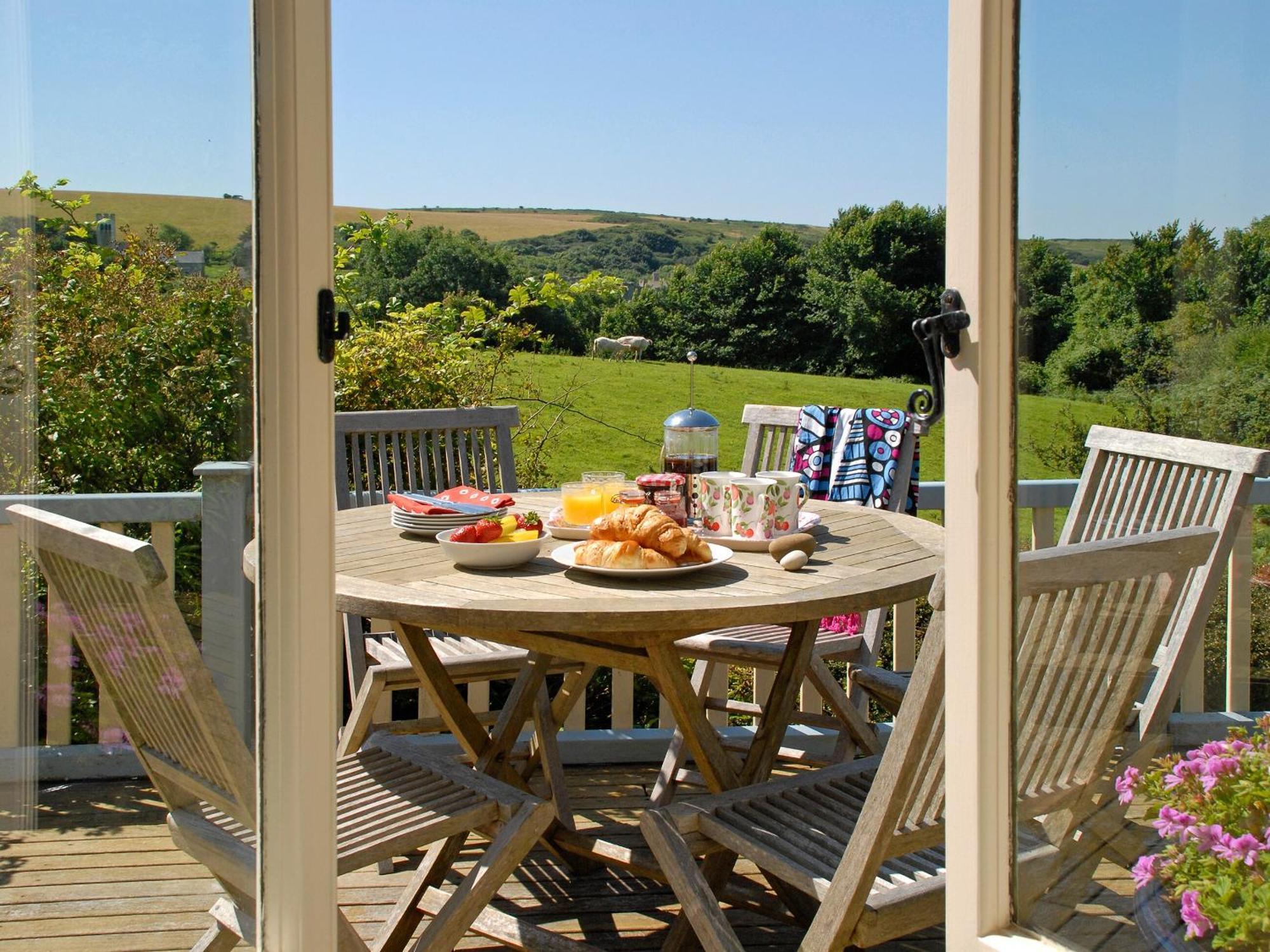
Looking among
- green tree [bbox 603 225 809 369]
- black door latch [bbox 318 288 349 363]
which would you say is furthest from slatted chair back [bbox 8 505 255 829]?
green tree [bbox 603 225 809 369]

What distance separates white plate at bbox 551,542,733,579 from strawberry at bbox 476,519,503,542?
0.12 metres

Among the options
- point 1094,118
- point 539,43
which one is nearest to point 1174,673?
point 1094,118

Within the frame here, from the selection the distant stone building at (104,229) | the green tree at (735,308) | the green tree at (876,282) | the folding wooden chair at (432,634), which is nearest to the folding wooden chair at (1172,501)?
the distant stone building at (104,229)

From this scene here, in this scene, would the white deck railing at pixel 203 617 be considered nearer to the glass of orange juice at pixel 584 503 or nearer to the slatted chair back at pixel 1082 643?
the slatted chair back at pixel 1082 643

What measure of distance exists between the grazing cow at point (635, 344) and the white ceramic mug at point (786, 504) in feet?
36.8

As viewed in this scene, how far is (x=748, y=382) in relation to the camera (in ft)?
53.2

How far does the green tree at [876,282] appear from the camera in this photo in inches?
639

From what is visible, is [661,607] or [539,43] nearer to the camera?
[661,607]

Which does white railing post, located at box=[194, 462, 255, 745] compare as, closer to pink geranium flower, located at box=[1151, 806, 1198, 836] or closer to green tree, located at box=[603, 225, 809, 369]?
pink geranium flower, located at box=[1151, 806, 1198, 836]

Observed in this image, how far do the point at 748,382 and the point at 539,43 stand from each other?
568cm

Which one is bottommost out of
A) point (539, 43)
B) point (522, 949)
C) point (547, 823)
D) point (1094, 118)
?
point (522, 949)

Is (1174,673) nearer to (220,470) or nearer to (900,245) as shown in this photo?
(220,470)

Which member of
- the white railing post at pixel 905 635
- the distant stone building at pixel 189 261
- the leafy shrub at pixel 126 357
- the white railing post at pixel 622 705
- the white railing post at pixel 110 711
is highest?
the distant stone building at pixel 189 261

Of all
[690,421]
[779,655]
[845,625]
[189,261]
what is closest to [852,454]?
[845,625]
